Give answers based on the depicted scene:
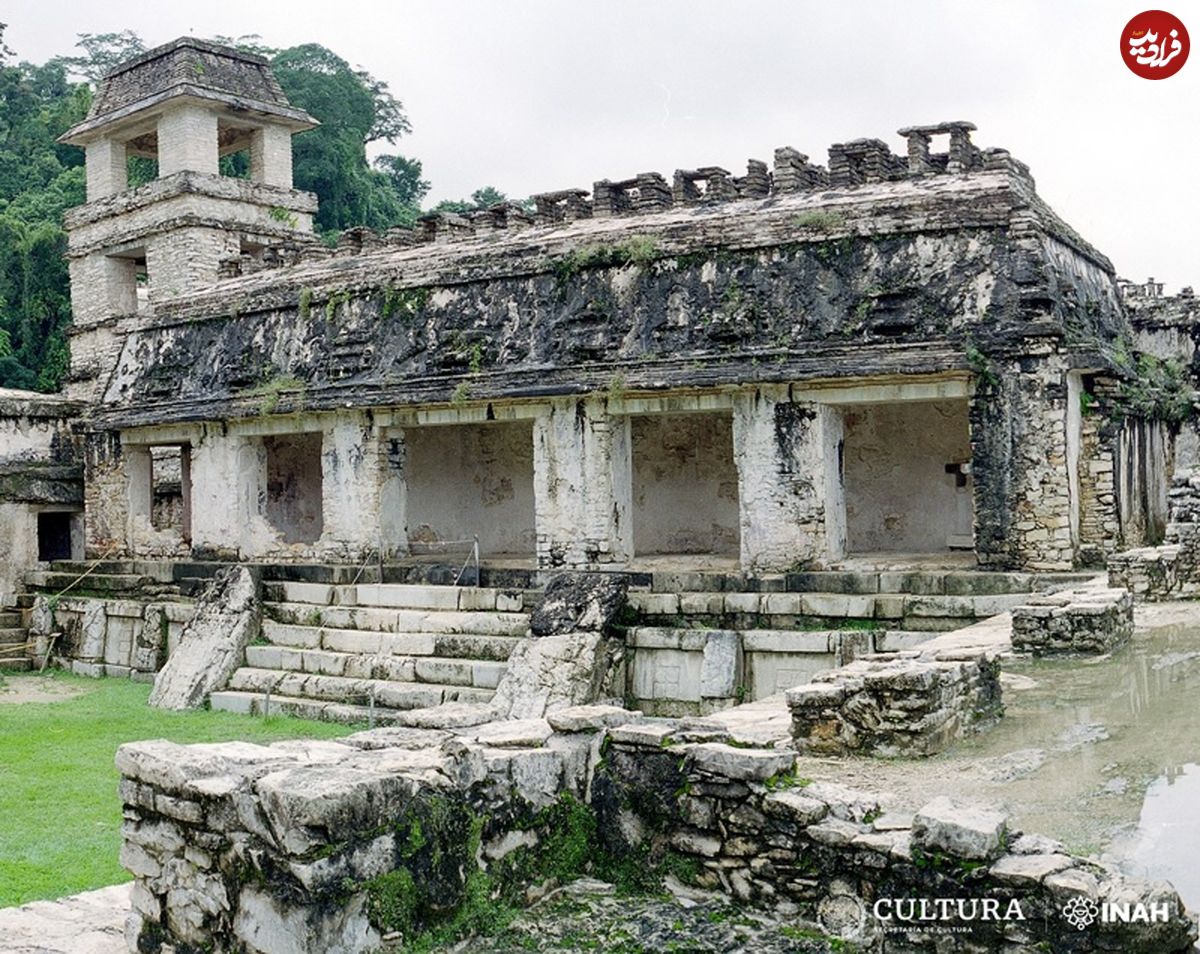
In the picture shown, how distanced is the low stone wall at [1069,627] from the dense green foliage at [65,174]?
25.6 meters

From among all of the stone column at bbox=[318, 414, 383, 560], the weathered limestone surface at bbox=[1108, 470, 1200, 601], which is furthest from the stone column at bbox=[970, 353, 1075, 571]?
the stone column at bbox=[318, 414, 383, 560]

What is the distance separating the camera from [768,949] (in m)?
5.31

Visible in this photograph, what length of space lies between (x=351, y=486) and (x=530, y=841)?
11.1 metres

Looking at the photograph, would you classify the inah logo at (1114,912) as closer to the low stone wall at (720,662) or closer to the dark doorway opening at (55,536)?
the low stone wall at (720,662)

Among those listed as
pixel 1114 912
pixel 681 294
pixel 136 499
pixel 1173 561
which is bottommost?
pixel 1114 912

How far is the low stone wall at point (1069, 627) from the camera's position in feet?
31.7

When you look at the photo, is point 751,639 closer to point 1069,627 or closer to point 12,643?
point 1069,627

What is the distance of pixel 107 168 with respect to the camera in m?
27.0

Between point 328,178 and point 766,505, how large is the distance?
98.2 feet

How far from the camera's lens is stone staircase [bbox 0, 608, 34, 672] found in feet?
60.6

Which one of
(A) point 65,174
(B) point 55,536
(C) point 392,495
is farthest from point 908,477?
(A) point 65,174

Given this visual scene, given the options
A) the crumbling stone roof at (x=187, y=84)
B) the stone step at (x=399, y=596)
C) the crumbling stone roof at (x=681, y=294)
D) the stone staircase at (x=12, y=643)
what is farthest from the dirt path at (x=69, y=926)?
the crumbling stone roof at (x=187, y=84)

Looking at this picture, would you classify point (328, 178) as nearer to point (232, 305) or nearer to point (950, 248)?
point (232, 305)

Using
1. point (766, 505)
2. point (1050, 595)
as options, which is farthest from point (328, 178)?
point (1050, 595)
